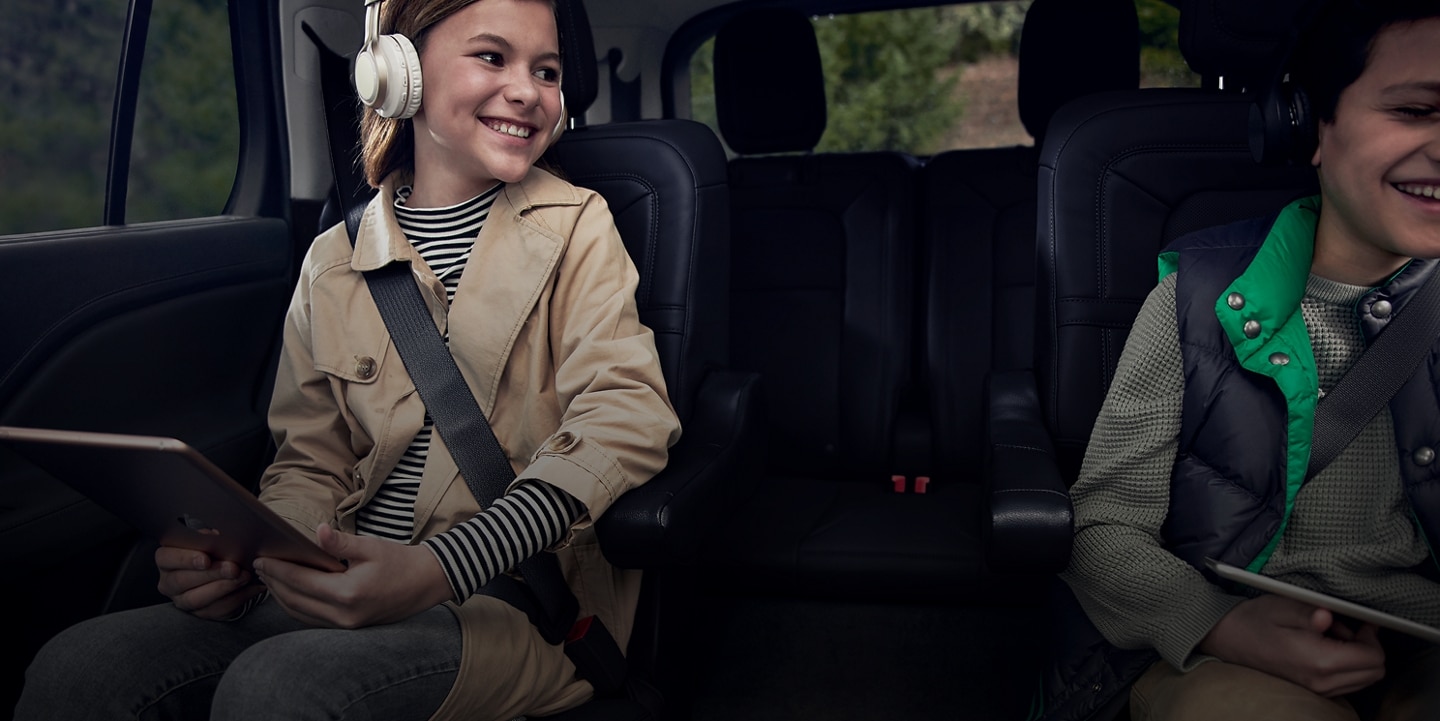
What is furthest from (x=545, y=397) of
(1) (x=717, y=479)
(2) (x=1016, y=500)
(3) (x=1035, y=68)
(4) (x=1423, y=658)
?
(3) (x=1035, y=68)

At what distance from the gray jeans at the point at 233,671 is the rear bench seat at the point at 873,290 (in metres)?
1.20

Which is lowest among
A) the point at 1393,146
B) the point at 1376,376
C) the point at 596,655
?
the point at 596,655

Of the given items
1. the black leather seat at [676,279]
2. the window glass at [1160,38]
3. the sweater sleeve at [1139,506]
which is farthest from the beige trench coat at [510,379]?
the window glass at [1160,38]

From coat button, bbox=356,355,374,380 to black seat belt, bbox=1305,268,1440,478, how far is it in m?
1.12

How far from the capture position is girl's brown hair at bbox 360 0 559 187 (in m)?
1.42

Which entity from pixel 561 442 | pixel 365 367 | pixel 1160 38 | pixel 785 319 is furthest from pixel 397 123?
pixel 1160 38

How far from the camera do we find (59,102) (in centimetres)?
189

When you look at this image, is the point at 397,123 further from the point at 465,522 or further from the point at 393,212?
the point at 465,522

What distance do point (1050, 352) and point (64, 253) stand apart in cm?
146

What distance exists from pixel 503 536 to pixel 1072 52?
1656 millimetres

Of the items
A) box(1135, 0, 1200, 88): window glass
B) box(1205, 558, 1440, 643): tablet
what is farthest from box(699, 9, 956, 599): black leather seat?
box(1205, 558, 1440, 643): tablet

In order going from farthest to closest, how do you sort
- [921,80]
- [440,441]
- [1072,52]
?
[921,80], [1072,52], [440,441]

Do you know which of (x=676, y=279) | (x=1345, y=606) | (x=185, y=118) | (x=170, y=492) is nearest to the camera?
(x=1345, y=606)

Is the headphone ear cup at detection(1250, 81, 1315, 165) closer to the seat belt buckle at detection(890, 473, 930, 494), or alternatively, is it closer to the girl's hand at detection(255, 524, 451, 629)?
the girl's hand at detection(255, 524, 451, 629)
